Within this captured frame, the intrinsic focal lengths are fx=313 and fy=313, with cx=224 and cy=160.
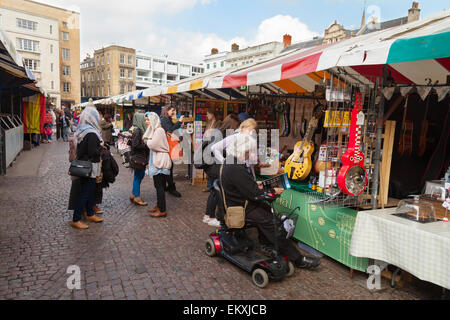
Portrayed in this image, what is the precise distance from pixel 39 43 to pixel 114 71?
51.3 feet

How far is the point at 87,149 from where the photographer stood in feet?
15.0

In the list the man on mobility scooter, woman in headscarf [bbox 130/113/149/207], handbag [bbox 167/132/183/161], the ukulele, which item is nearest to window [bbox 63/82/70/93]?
woman in headscarf [bbox 130/113/149/207]

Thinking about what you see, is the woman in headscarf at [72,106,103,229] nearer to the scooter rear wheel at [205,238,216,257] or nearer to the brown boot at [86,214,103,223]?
the brown boot at [86,214,103,223]

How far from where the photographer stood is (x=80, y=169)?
447cm

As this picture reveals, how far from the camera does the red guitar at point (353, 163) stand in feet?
10.6

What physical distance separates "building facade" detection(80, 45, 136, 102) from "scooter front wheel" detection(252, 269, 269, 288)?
56.2 metres

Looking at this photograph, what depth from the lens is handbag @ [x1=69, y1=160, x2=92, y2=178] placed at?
4.46 m

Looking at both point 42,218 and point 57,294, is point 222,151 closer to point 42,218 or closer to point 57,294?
point 57,294

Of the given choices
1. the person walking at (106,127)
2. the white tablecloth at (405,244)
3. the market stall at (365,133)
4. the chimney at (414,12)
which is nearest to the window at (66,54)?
the person walking at (106,127)

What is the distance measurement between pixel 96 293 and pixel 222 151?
252 centimetres

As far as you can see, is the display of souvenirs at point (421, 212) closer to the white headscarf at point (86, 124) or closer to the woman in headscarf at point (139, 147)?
the white headscarf at point (86, 124)

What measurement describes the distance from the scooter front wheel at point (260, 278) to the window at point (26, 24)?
49.3m
